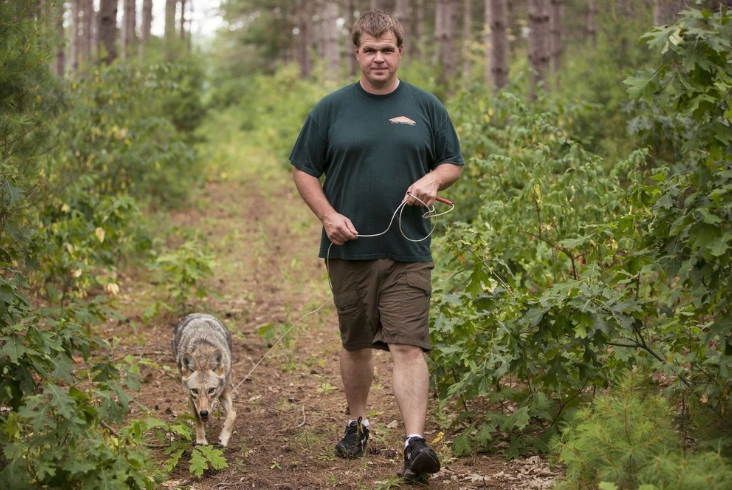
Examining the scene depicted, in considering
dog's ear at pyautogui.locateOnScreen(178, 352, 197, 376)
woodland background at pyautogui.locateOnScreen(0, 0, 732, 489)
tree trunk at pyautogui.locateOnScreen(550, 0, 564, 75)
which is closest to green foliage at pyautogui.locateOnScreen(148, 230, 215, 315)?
woodland background at pyautogui.locateOnScreen(0, 0, 732, 489)

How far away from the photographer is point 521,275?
6336 mm

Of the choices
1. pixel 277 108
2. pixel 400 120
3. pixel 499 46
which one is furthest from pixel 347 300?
pixel 277 108

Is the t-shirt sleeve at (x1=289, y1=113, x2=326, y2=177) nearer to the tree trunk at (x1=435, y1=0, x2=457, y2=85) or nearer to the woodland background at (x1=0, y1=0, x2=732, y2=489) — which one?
the woodland background at (x1=0, y1=0, x2=732, y2=489)

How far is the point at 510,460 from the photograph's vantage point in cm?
523

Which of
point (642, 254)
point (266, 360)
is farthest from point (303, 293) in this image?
point (642, 254)

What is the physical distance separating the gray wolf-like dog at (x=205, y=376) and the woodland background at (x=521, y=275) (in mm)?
276

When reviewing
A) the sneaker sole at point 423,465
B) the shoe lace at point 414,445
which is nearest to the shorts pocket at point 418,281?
the shoe lace at point 414,445

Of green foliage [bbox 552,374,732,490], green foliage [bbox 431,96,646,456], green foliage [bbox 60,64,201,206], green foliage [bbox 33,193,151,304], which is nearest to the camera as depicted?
green foliage [bbox 552,374,732,490]

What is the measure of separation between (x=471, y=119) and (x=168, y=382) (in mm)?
5353

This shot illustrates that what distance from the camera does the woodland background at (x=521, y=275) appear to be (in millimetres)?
3939

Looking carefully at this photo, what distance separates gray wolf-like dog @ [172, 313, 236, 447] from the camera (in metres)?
5.77

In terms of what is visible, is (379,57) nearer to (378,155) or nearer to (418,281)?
(378,155)

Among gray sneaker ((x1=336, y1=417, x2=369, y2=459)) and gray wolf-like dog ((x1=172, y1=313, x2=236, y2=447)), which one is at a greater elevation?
gray wolf-like dog ((x1=172, y1=313, x2=236, y2=447))

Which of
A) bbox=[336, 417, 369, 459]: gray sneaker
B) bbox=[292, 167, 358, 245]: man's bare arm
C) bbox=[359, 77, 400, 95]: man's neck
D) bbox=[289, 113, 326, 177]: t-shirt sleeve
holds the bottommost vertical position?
bbox=[336, 417, 369, 459]: gray sneaker
